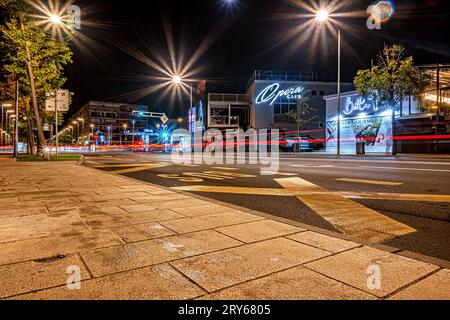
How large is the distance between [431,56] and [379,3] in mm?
8511

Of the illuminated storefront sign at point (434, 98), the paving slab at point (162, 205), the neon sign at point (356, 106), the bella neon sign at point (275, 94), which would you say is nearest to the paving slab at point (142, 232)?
the paving slab at point (162, 205)

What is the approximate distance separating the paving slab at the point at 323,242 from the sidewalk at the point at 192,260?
0.01 metres

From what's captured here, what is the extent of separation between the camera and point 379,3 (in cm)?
2036

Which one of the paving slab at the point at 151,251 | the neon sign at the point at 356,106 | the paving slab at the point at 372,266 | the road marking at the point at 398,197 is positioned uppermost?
the neon sign at the point at 356,106

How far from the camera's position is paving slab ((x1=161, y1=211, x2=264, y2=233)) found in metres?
3.92

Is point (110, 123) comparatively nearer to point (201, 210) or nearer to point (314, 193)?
point (314, 193)

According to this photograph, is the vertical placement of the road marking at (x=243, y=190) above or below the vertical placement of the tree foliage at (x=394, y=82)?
below

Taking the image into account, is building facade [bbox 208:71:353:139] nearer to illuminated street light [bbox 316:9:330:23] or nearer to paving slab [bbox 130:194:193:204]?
illuminated street light [bbox 316:9:330:23]

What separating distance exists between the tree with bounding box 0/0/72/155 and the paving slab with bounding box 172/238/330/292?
2134cm

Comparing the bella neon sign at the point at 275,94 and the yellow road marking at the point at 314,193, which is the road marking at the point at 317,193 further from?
the bella neon sign at the point at 275,94

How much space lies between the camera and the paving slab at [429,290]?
206cm

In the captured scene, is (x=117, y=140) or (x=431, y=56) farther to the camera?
(x=117, y=140)
